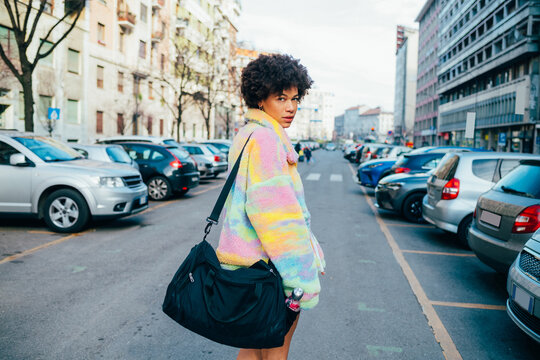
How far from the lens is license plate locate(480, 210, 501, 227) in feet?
16.8

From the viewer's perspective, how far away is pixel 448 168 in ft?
26.6

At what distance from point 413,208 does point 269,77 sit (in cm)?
905

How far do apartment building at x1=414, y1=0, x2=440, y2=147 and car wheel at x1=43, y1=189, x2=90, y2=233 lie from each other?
7458 cm

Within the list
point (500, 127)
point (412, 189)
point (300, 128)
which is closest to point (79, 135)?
point (412, 189)

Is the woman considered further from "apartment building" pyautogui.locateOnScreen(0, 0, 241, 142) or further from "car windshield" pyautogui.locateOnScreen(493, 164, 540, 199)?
"apartment building" pyautogui.locateOnScreen(0, 0, 241, 142)

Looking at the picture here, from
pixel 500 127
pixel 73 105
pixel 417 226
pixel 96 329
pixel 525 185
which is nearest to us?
pixel 96 329

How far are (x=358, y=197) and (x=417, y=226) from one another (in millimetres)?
5221

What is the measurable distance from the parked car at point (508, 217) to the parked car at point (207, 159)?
46.1ft

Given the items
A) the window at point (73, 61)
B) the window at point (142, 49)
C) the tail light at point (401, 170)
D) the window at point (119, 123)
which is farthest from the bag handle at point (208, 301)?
the window at point (142, 49)

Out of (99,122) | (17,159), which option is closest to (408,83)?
(99,122)

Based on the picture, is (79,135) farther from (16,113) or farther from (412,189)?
(412,189)

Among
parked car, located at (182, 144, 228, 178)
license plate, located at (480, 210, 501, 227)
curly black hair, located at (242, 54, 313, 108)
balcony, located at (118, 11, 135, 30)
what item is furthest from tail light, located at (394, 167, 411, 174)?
balcony, located at (118, 11, 135, 30)

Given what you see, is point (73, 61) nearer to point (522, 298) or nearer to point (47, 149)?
point (47, 149)

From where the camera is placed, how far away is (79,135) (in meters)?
30.7
